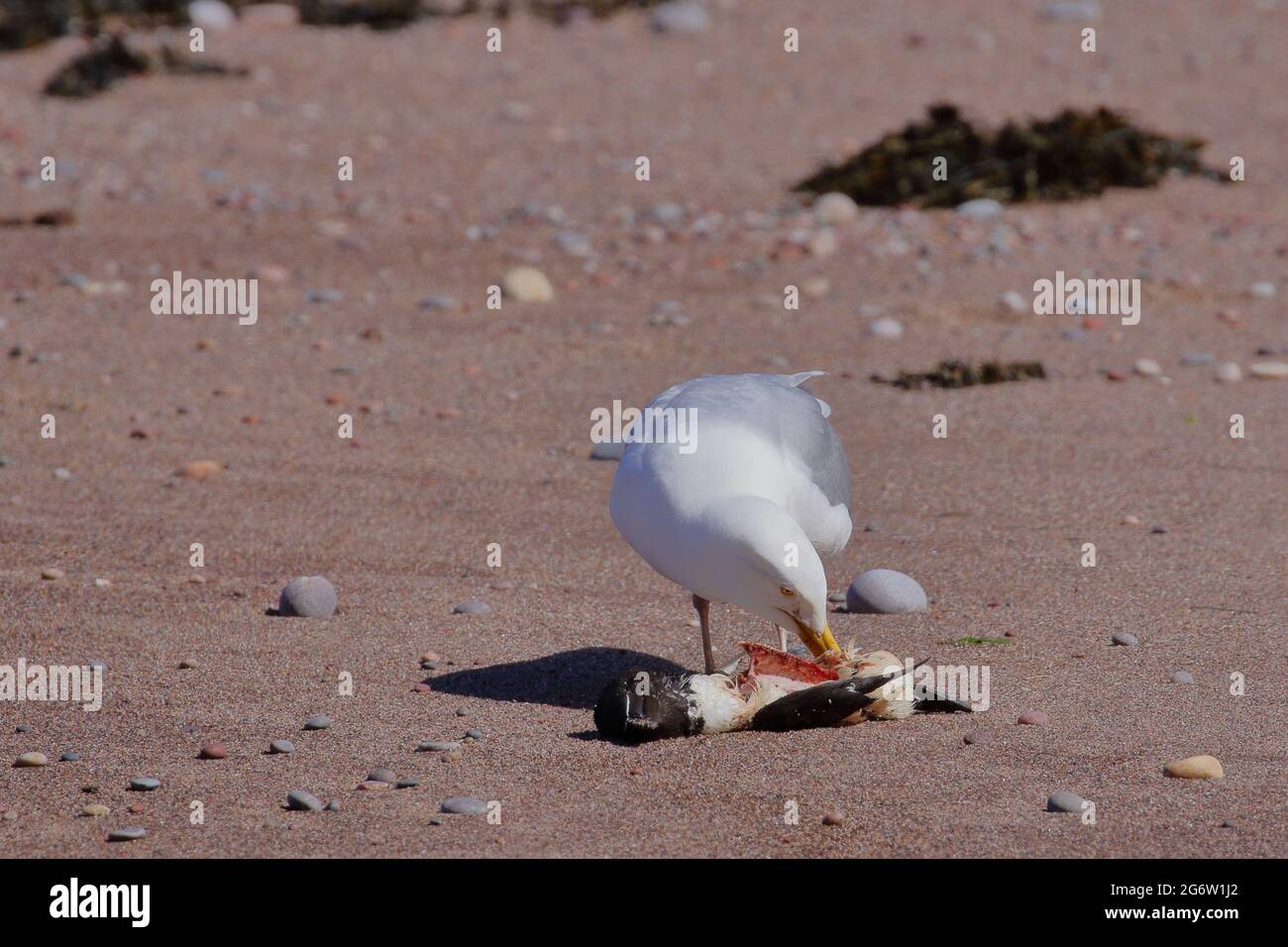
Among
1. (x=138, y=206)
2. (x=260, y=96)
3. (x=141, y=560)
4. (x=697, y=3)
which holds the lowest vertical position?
(x=141, y=560)

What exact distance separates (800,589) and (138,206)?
9054 mm

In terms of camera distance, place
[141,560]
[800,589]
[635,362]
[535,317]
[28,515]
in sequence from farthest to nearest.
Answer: [535,317] < [635,362] < [28,515] < [141,560] < [800,589]

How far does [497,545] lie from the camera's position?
21.9ft

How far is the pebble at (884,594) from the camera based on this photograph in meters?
5.94

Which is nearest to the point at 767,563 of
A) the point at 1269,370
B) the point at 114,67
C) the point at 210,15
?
the point at 1269,370

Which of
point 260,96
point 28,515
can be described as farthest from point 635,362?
point 260,96

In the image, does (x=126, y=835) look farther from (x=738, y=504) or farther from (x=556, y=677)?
(x=738, y=504)

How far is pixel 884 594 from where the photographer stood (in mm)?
5938

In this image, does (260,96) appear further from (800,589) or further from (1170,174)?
(800,589)

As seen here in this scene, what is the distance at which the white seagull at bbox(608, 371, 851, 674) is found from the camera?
4.65 metres

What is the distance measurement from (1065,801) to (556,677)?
1736 millimetres

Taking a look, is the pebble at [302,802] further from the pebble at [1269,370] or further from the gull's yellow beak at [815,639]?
the pebble at [1269,370]

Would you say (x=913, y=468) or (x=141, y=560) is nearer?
(x=141, y=560)

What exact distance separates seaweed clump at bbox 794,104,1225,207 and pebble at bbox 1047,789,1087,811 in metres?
8.42
